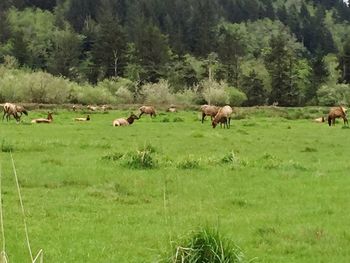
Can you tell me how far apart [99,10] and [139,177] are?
16127 cm

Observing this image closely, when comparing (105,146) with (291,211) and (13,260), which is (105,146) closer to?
(291,211)

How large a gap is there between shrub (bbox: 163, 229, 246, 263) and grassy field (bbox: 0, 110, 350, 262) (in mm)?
223

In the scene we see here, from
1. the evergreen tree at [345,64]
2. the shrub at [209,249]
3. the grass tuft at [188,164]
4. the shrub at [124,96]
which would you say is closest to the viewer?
the shrub at [209,249]

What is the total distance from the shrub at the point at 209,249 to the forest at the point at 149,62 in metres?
72.2

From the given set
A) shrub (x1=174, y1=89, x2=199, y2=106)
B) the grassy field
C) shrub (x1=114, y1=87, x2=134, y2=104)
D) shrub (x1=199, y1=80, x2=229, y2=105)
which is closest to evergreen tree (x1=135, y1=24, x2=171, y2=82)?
shrub (x1=174, y1=89, x2=199, y2=106)

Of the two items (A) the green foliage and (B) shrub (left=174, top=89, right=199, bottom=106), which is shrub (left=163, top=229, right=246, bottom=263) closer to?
(A) the green foliage

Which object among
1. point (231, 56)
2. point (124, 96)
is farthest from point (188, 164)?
point (231, 56)

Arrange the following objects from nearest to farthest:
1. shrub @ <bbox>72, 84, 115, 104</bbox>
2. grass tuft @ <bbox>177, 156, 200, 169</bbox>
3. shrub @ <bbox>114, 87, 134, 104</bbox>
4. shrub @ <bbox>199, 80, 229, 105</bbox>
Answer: grass tuft @ <bbox>177, 156, 200, 169</bbox>, shrub @ <bbox>72, 84, 115, 104</bbox>, shrub @ <bbox>114, 87, 134, 104</bbox>, shrub @ <bbox>199, 80, 229, 105</bbox>

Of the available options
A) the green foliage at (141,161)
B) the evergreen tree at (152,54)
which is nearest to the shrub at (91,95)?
the evergreen tree at (152,54)

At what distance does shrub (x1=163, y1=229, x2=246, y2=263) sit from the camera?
685 centimetres

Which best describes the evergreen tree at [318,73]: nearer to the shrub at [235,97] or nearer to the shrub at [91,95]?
the shrub at [235,97]

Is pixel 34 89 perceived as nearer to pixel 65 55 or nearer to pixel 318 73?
pixel 65 55

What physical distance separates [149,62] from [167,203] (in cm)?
10490

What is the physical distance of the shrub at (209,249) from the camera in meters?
6.85
